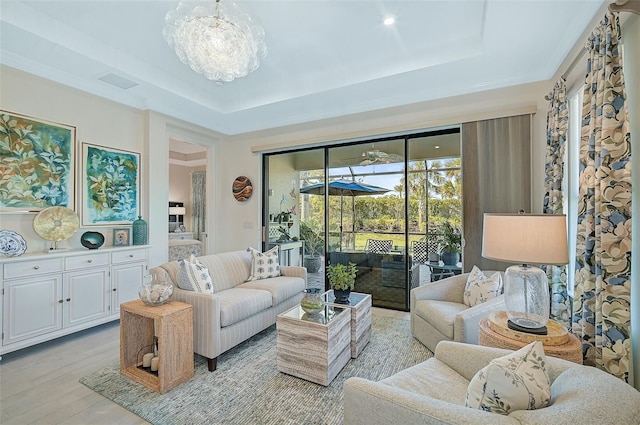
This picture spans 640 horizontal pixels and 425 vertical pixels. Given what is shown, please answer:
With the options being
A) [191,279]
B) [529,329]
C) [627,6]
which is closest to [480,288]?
[529,329]

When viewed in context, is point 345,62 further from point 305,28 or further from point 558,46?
point 558,46

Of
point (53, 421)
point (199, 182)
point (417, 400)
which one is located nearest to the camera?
point (417, 400)

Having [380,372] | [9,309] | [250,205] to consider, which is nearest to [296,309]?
[380,372]

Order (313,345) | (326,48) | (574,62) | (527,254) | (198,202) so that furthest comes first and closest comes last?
(198,202) → (326,48) → (574,62) → (313,345) → (527,254)

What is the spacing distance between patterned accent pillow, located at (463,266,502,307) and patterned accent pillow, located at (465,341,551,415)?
174cm

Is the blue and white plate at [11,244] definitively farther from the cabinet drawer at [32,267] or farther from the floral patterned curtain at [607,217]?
the floral patterned curtain at [607,217]

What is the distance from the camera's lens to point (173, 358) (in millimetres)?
2250

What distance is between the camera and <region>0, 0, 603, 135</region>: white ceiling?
251cm

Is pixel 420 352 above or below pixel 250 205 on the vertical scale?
below

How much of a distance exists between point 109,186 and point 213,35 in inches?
103

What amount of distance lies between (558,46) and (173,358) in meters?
4.21

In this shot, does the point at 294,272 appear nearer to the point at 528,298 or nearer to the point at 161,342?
the point at 161,342

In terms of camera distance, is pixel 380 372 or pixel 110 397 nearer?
pixel 110 397

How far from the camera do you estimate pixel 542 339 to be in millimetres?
1679
